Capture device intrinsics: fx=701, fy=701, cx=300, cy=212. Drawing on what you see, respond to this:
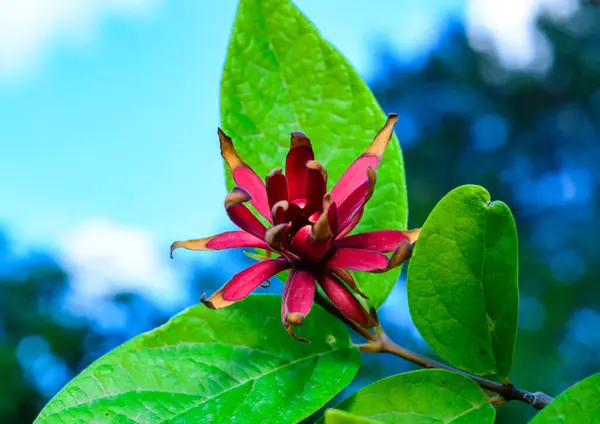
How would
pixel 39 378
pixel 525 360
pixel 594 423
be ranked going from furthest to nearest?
pixel 39 378
pixel 525 360
pixel 594 423

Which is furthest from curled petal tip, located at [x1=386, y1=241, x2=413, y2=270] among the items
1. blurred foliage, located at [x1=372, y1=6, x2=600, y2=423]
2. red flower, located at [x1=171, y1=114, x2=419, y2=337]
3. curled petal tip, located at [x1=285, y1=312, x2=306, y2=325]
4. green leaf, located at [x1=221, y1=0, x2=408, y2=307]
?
blurred foliage, located at [x1=372, y1=6, x2=600, y2=423]

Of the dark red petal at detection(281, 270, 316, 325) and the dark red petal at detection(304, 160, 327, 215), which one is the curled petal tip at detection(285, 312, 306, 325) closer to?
the dark red petal at detection(281, 270, 316, 325)

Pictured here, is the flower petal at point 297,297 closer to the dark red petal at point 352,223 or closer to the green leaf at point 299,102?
the dark red petal at point 352,223

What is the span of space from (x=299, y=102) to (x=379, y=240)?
331mm

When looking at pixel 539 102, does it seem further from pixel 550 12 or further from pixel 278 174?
pixel 278 174

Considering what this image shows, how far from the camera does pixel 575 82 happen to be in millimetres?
21438

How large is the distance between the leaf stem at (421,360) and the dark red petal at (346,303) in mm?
59

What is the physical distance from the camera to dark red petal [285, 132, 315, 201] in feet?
2.76

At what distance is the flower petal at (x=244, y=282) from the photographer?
2.64ft

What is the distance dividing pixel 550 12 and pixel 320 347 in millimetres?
23650

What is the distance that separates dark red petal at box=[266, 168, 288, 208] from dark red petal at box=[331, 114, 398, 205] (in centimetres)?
7

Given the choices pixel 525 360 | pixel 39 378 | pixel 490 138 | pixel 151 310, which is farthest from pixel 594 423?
pixel 490 138

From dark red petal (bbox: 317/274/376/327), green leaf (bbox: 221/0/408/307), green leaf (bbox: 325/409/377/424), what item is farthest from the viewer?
green leaf (bbox: 221/0/408/307)

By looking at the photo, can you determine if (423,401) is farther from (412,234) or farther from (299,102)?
(299,102)
